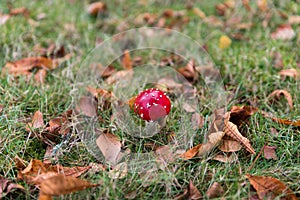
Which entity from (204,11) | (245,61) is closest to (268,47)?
(245,61)

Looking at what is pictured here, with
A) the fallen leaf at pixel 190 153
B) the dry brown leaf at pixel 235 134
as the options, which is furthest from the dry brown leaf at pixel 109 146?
the dry brown leaf at pixel 235 134

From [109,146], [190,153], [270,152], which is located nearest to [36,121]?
[109,146]

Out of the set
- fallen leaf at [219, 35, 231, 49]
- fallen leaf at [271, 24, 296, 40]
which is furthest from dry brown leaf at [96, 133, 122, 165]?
fallen leaf at [271, 24, 296, 40]

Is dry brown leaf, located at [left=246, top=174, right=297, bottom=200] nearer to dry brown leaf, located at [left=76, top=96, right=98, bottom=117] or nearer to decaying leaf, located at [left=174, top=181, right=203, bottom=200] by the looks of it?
decaying leaf, located at [left=174, top=181, right=203, bottom=200]

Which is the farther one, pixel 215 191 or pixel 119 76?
pixel 119 76

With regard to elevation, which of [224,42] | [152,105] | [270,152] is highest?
[152,105]

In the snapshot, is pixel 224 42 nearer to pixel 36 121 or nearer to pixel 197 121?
pixel 197 121

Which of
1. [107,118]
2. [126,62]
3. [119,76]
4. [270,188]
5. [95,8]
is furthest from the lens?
[95,8]
